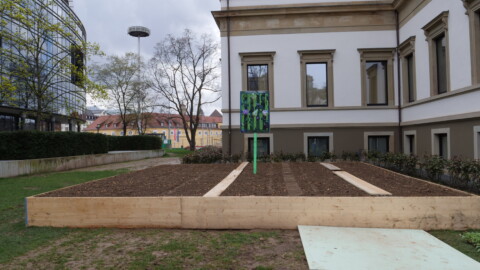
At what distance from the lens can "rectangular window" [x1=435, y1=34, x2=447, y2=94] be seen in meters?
11.4

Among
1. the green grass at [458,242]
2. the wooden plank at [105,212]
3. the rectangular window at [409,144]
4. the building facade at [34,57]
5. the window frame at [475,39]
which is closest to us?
the green grass at [458,242]

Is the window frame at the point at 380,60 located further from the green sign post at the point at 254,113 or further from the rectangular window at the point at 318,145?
the green sign post at the point at 254,113

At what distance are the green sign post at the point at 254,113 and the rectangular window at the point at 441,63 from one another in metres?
7.28

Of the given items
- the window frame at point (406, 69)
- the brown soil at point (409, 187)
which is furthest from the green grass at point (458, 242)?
the window frame at point (406, 69)

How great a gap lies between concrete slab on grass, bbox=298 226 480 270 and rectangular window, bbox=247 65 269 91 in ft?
37.8

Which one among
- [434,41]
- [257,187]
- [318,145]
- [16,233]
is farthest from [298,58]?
[16,233]

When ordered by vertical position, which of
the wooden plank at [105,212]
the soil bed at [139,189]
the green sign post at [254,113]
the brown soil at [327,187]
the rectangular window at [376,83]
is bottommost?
the wooden plank at [105,212]

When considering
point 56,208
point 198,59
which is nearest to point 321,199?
point 56,208

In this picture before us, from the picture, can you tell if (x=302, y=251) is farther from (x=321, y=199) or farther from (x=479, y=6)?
(x=479, y=6)

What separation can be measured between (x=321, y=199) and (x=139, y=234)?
2.97 meters

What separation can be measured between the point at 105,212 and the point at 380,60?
561 inches

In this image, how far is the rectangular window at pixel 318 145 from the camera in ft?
50.4

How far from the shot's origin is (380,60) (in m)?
15.1

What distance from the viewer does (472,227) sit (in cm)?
490
